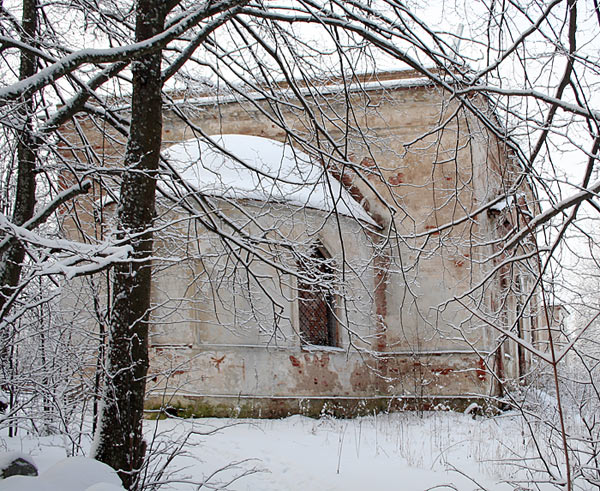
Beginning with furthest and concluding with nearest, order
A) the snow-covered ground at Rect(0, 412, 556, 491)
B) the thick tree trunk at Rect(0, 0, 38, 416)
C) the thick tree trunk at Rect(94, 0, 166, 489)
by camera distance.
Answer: the snow-covered ground at Rect(0, 412, 556, 491) < the thick tree trunk at Rect(0, 0, 38, 416) < the thick tree trunk at Rect(94, 0, 166, 489)

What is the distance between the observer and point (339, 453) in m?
7.33

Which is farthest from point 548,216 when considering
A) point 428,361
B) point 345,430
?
point 428,361

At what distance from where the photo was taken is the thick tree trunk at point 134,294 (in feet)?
13.6

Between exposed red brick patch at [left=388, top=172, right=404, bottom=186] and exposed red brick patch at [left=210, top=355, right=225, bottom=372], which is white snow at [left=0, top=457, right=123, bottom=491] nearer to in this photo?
exposed red brick patch at [left=210, top=355, right=225, bottom=372]

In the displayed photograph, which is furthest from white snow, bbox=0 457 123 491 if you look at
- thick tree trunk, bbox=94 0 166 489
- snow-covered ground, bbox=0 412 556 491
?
snow-covered ground, bbox=0 412 556 491

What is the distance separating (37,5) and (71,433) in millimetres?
3820

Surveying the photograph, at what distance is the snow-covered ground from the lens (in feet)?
19.9

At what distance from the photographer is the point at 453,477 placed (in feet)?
21.6

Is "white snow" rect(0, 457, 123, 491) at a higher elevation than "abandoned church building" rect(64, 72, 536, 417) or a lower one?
lower

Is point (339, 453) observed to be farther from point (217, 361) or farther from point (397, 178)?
point (397, 178)

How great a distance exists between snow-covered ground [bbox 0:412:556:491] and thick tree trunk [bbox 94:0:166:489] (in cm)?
63

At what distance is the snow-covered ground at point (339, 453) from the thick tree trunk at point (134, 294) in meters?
0.63

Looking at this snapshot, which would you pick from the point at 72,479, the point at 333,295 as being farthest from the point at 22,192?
the point at 333,295

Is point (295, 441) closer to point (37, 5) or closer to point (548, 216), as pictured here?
point (548, 216)
